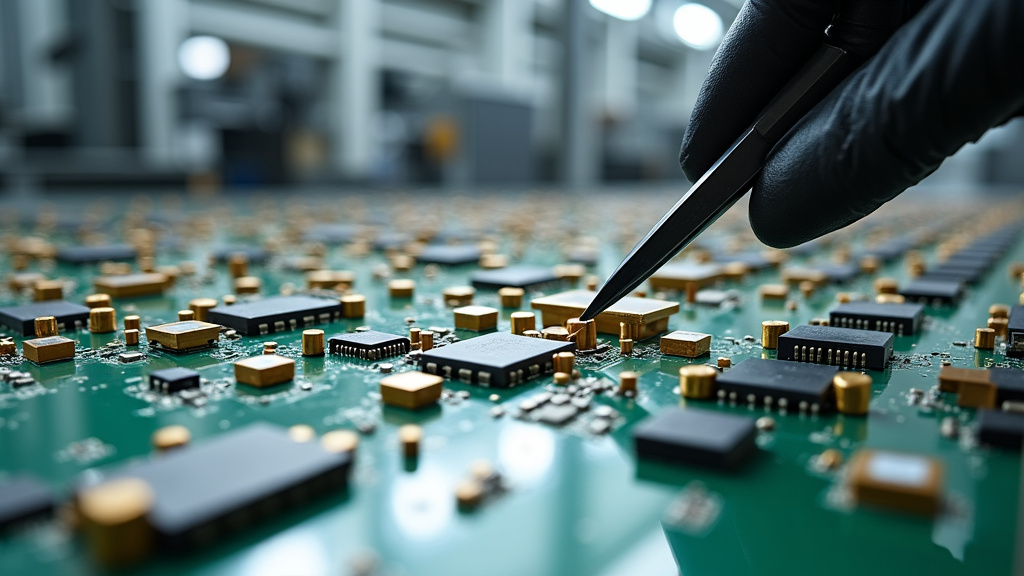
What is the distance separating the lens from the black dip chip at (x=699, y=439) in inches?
61.6

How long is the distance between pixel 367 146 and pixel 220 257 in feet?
51.1

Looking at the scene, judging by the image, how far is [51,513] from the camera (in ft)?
4.41

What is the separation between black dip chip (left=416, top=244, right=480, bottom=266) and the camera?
203 inches

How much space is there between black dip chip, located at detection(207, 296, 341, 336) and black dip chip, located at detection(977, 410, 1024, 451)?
7.78ft

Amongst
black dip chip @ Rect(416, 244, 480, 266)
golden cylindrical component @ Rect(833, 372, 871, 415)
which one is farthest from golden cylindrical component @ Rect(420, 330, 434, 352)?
black dip chip @ Rect(416, 244, 480, 266)

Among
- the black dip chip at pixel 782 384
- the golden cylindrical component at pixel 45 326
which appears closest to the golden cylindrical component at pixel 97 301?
the golden cylindrical component at pixel 45 326

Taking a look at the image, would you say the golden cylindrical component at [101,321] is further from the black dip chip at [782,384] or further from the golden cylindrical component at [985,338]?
the golden cylindrical component at [985,338]

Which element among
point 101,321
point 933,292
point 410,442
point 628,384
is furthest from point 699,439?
point 933,292

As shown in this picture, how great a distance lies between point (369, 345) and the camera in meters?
2.49

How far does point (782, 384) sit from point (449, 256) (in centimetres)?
347

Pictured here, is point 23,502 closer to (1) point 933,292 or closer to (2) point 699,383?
(2) point 699,383

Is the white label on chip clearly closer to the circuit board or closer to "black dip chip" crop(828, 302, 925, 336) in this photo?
the circuit board

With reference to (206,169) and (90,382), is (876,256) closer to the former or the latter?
(90,382)

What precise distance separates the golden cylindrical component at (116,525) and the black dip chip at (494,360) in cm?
106
